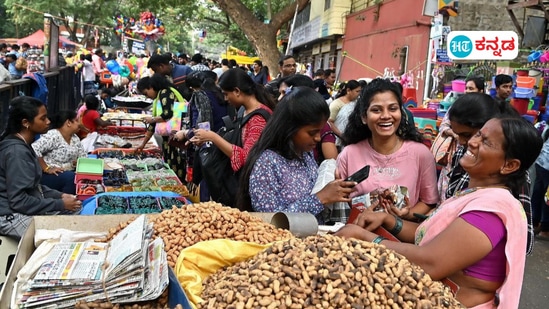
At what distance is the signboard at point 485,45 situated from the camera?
8172 millimetres

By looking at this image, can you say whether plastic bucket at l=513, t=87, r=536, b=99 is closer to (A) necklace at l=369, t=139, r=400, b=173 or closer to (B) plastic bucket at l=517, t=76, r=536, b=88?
(B) plastic bucket at l=517, t=76, r=536, b=88

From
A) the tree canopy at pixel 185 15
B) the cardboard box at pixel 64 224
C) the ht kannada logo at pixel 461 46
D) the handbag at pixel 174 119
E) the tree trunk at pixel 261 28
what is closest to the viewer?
the cardboard box at pixel 64 224

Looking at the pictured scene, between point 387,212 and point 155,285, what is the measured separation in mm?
1348

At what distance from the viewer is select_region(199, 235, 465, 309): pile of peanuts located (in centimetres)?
150

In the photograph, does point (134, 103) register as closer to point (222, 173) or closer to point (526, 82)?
point (526, 82)

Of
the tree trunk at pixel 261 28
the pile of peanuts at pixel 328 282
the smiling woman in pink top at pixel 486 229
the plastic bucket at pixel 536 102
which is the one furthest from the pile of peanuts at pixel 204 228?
the tree trunk at pixel 261 28

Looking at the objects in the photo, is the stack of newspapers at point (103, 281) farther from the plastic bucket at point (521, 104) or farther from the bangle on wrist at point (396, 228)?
the plastic bucket at point (521, 104)

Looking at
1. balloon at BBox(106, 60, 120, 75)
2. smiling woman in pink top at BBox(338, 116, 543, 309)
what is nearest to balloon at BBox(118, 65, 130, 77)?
balloon at BBox(106, 60, 120, 75)

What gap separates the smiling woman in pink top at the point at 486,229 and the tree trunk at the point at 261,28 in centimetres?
1174

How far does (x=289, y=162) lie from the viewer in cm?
275

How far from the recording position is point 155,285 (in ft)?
5.55

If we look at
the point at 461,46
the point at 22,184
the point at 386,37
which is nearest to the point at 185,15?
the point at 386,37

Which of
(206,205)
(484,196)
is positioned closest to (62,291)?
(206,205)

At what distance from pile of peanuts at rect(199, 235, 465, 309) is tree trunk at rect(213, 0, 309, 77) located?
39.5 feet
